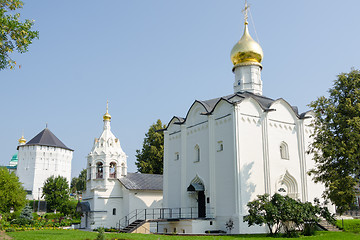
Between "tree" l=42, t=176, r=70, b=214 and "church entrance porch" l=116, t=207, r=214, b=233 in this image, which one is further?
"tree" l=42, t=176, r=70, b=214

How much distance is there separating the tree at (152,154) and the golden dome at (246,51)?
14708 mm

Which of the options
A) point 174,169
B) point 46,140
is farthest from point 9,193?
point 46,140

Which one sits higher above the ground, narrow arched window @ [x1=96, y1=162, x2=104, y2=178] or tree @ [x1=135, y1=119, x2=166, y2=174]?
tree @ [x1=135, y1=119, x2=166, y2=174]

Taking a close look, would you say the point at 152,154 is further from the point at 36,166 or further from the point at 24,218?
the point at 36,166

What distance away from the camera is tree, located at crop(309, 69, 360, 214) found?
1502cm

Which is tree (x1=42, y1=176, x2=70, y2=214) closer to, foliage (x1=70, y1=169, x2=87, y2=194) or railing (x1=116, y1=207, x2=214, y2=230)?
railing (x1=116, y1=207, x2=214, y2=230)

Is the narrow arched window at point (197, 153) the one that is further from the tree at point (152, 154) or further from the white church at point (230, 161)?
the tree at point (152, 154)

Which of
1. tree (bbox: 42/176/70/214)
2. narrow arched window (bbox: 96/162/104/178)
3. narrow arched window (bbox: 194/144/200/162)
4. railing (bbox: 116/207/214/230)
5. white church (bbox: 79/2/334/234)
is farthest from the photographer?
tree (bbox: 42/176/70/214)

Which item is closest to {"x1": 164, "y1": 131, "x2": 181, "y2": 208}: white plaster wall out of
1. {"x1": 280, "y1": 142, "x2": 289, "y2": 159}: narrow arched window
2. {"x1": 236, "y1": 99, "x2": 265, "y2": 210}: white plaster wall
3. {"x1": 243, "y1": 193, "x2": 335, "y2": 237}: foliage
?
{"x1": 236, "y1": 99, "x2": 265, "y2": 210}: white plaster wall

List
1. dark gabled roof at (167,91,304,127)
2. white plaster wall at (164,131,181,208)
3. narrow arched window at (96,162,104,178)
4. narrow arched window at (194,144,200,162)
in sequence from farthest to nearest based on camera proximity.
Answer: narrow arched window at (96,162,104,178) < white plaster wall at (164,131,181,208) < narrow arched window at (194,144,200,162) < dark gabled roof at (167,91,304,127)

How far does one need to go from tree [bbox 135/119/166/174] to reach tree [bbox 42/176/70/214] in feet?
47.6

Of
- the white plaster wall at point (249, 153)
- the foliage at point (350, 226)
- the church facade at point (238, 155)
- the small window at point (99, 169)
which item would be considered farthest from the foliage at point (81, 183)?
the foliage at point (350, 226)

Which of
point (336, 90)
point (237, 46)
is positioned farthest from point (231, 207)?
point (237, 46)

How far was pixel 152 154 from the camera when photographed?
35812 mm
